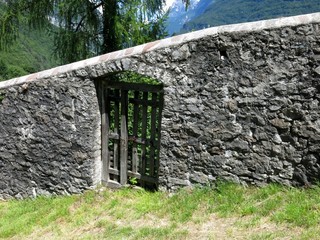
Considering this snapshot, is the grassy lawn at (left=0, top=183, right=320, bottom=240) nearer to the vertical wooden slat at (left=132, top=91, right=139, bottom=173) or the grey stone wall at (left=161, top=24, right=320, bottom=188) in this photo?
the grey stone wall at (left=161, top=24, right=320, bottom=188)

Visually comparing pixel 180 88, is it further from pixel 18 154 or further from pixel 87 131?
pixel 18 154

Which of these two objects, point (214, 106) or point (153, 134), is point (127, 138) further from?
point (214, 106)

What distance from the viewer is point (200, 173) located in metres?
5.00

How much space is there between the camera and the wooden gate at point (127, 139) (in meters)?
5.50

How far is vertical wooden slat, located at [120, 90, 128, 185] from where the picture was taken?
18.4 feet

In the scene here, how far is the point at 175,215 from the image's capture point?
4.56m

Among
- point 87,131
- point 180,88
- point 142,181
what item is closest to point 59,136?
point 87,131

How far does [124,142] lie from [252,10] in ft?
513

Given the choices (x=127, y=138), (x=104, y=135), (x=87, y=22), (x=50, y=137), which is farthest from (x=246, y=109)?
(x=87, y=22)

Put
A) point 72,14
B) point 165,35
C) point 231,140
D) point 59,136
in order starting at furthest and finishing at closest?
point 165,35, point 72,14, point 59,136, point 231,140

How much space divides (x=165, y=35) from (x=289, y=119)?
6943mm

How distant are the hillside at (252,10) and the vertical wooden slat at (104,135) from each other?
9737cm

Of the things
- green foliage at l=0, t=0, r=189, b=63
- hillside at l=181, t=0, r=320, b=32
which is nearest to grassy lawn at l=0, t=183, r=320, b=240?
green foliage at l=0, t=0, r=189, b=63

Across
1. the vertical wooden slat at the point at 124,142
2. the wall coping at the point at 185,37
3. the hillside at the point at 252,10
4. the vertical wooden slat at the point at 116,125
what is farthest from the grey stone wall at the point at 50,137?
the hillside at the point at 252,10
